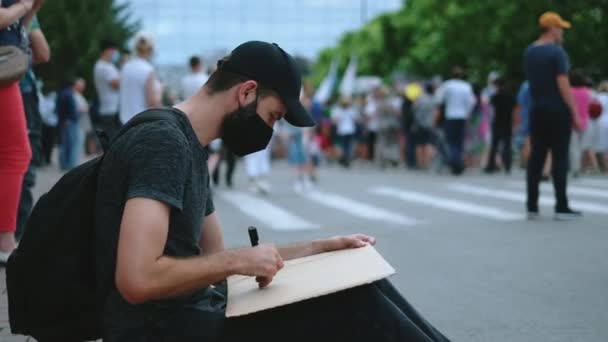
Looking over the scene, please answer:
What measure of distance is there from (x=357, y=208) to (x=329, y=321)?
33.4ft

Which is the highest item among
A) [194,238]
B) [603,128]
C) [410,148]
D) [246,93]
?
[246,93]

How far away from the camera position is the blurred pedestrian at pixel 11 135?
6.08 meters

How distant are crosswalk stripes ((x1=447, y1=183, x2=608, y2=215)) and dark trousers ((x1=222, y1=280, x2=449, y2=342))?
8.89 m

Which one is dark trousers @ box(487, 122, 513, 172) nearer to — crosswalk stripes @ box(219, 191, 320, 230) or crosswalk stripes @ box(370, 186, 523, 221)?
crosswalk stripes @ box(370, 186, 523, 221)

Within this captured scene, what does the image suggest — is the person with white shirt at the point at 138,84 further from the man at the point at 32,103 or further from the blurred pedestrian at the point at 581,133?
the blurred pedestrian at the point at 581,133

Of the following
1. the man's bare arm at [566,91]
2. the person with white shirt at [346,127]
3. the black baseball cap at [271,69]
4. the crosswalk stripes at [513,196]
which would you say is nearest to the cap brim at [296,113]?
the black baseball cap at [271,69]

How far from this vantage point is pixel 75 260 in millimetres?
3100

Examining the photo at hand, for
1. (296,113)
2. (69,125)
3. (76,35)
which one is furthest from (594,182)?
(76,35)

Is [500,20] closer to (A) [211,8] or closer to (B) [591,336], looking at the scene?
(B) [591,336]

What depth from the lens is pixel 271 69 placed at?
10.2 ft

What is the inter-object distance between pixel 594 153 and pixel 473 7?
24.0 m

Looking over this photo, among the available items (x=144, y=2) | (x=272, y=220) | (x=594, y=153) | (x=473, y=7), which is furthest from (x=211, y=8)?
(x=272, y=220)

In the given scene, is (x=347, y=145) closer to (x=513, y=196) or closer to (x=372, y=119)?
(x=372, y=119)

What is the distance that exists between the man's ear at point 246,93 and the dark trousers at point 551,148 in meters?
7.92
